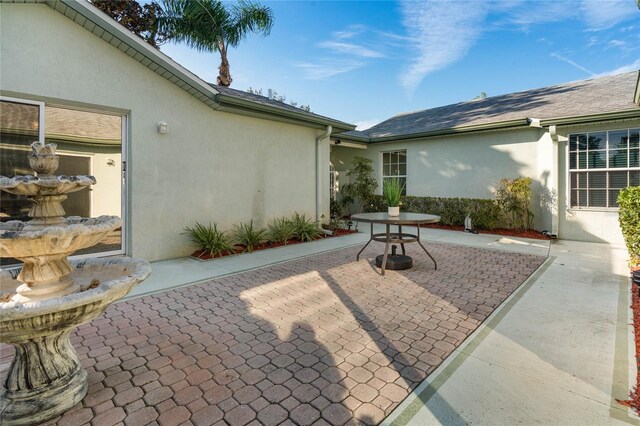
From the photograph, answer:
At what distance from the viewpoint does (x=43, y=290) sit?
2453mm

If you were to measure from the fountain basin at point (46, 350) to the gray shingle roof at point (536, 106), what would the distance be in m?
11.1

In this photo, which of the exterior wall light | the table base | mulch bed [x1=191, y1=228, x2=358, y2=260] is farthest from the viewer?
mulch bed [x1=191, y1=228, x2=358, y2=260]

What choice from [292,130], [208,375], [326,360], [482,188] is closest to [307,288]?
[326,360]

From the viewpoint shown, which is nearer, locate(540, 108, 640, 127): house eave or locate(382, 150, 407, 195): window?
locate(540, 108, 640, 127): house eave

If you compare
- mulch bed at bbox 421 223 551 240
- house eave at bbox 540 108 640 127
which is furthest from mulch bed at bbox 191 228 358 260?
house eave at bbox 540 108 640 127

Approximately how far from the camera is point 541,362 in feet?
9.72

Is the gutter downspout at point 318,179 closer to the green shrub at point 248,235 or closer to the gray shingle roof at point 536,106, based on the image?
the green shrub at point 248,235

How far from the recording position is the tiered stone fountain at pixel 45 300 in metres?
2.00

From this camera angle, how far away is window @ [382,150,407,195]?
13719 mm

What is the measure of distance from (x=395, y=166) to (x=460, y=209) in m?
3.73

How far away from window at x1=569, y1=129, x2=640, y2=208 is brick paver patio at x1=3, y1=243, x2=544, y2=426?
5512 millimetres

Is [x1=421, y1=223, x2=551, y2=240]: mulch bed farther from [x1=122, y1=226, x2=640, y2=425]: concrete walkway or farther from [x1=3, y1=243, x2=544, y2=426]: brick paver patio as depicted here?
[x1=3, y1=243, x2=544, y2=426]: brick paver patio

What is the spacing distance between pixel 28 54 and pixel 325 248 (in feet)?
22.0

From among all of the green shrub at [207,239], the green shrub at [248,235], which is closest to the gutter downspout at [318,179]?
the green shrub at [248,235]
